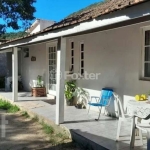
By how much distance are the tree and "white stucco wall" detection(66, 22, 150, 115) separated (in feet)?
18.0

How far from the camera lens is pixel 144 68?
603 centimetres

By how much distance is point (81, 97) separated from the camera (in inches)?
333

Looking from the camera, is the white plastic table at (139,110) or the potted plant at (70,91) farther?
the potted plant at (70,91)

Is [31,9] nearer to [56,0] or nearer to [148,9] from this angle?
[56,0]

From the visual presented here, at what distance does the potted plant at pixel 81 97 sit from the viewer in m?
8.27

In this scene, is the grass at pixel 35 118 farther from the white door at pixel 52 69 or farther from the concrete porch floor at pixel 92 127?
A: the white door at pixel 52 69

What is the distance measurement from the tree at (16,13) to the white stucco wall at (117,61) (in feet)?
18.0

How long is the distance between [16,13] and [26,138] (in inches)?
349

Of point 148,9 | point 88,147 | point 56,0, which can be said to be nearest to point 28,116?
point 88,147

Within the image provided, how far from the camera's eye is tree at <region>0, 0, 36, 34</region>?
1173 cm

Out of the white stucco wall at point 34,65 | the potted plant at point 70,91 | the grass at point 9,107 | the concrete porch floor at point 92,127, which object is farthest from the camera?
the white stucco wall at point 34,65

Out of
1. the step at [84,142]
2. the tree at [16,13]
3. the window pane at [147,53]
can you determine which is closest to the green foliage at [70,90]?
the step at [84,142]

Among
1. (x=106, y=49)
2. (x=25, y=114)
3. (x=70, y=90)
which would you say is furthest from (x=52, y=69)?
(x=106, y=49)

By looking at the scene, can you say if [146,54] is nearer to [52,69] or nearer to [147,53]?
[147,53]
